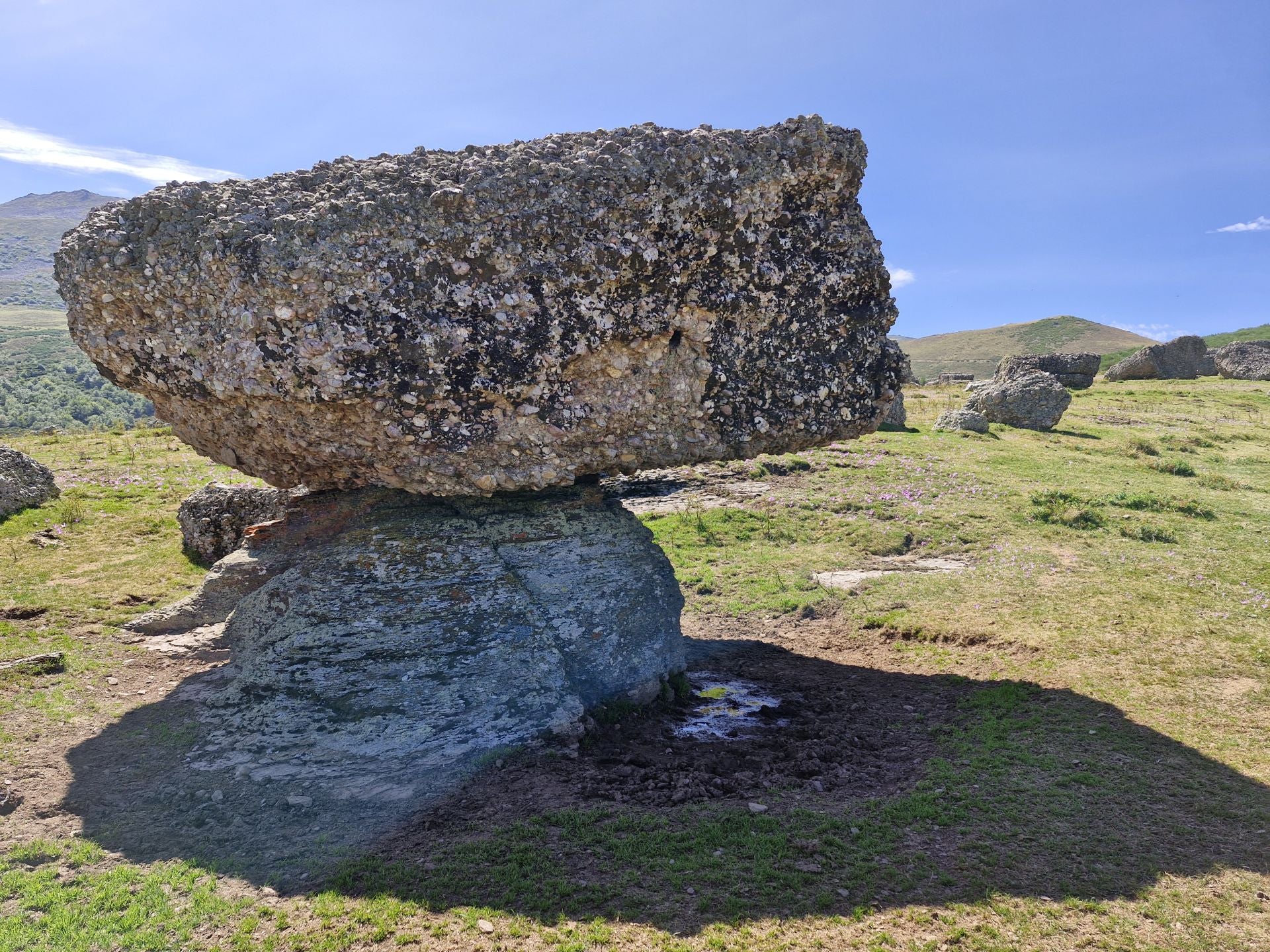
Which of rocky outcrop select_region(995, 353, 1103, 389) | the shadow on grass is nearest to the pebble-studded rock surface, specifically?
the shadow on grass

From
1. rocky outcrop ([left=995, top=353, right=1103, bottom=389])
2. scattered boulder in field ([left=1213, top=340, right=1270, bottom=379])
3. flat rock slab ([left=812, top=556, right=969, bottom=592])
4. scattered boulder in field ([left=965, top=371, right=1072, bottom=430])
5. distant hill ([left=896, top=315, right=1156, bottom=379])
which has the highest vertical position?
distant hill ([left=896, top=315, right=1156, bottom=379])

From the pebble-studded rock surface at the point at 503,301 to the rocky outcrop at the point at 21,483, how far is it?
7.49 meters

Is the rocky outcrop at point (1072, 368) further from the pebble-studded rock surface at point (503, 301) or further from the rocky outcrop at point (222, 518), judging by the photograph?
the rocky outcrop at point (222, 518)

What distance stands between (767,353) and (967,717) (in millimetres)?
4098

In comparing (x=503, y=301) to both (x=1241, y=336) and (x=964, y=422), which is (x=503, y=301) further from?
(x=1241, y=336)

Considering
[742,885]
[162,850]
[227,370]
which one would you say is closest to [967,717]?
[742,885]

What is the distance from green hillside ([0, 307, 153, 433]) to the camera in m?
67.0

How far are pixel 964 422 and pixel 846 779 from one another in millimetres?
18380

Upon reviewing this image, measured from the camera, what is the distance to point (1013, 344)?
114500 millimetres

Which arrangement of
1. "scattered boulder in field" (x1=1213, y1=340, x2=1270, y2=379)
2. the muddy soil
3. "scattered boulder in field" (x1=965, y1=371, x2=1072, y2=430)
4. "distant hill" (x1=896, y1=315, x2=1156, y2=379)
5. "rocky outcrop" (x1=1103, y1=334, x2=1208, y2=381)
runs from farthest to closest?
"distant hill" (x1=896, y1=315, x2=1156, y2=379), "rocky outcrop" (x1=1103, y1=334, x2=1208, y2=381), "scattered boulder in field" (x1=1213, y1=340, x2=1270, y2=379), "scattered boulder in field" (x1=965, y1=371, x2=1072, y2=430), the muddy soil

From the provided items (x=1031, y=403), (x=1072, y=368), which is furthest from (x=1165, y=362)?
(x=1031, y=403)

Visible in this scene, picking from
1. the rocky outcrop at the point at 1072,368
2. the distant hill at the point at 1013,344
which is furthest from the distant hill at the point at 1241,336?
the rocky outcrop at the point at 1072,368

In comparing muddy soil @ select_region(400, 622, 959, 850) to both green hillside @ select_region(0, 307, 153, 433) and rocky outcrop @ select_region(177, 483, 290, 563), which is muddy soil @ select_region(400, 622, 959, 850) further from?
green hillside @ select_region(0, 307, 153, 433)

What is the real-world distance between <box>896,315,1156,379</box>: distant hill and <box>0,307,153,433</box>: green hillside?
82039 millimetres
